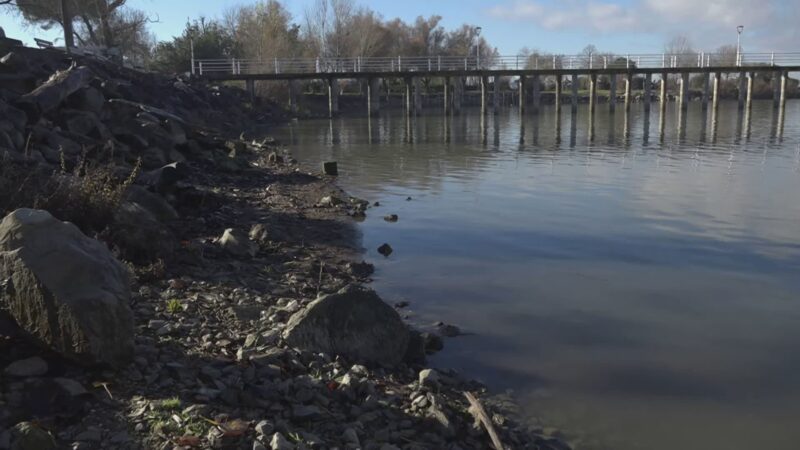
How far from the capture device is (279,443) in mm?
4203

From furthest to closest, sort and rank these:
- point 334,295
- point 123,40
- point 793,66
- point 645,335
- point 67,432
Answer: point 123,40 → point 793,66 → point 645,335 → point 334,295 → point 67,432

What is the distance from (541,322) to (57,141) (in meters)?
10.6

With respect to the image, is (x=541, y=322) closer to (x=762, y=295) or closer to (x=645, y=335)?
(x=645, y=335)

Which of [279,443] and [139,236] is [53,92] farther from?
[279,443]

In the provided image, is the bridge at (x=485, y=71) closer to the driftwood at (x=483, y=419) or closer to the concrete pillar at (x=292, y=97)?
the concrete pillar at (x=292, y=97)

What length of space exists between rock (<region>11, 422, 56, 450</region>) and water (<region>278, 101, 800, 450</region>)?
159 inches

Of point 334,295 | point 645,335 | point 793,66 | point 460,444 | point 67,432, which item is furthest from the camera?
point 793,66

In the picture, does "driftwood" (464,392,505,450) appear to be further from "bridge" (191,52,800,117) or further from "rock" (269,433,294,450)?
"bridge" (191,52,800,117)

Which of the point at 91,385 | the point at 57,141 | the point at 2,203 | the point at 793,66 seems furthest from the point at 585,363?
the point at 793,66

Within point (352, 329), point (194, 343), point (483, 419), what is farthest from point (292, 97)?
point (483, 419)

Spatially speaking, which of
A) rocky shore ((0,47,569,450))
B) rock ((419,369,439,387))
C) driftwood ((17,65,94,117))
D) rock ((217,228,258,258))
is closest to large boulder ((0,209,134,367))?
rocky shore ((0,47,569,450))

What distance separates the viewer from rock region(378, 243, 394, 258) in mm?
12055

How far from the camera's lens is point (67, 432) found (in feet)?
13.7

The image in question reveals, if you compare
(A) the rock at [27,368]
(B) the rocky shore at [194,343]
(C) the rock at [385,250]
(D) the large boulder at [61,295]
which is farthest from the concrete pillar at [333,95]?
(A) the rock at [27,368]
